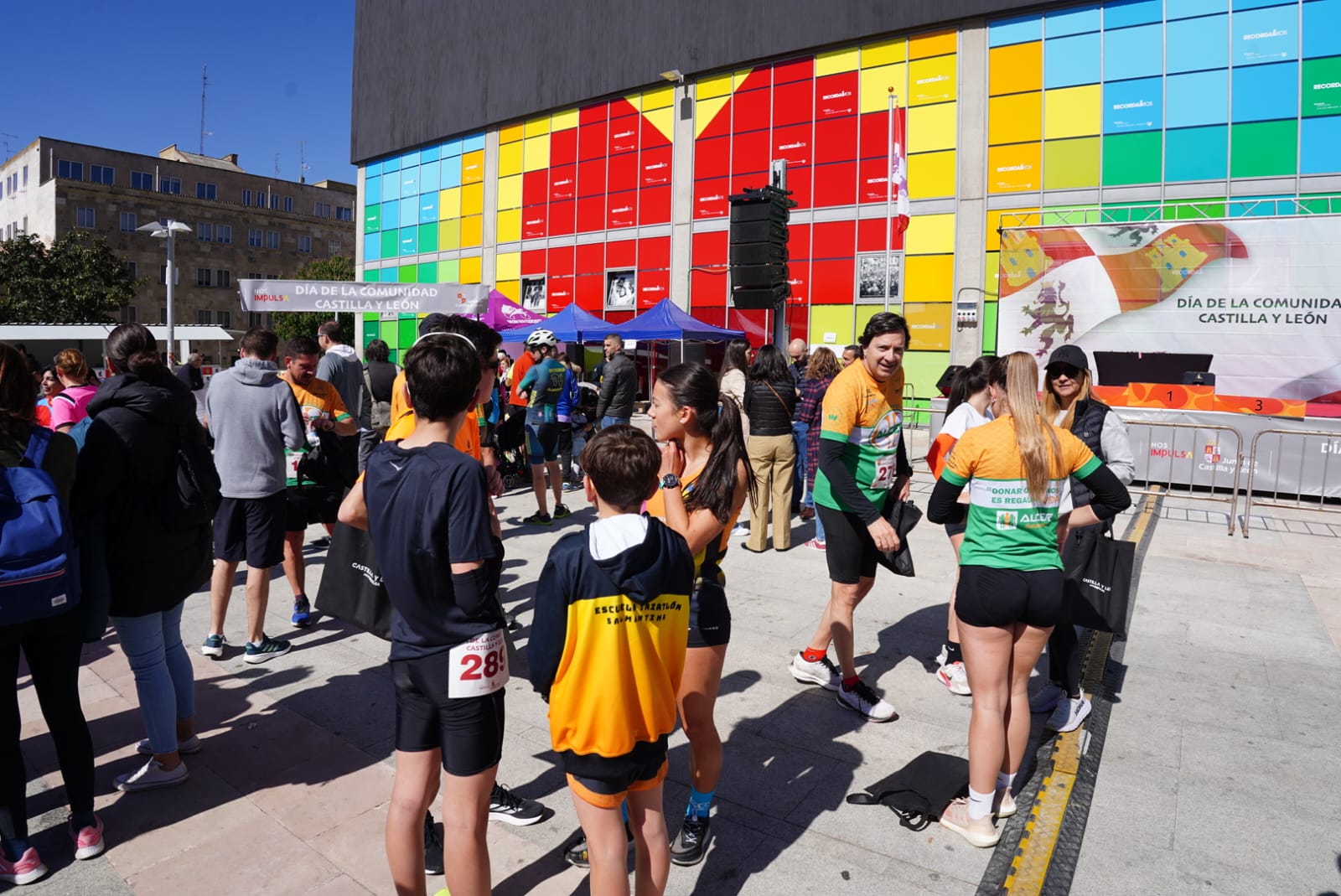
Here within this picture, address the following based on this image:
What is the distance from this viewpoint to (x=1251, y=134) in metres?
17.4

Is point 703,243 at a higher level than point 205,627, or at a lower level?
higher

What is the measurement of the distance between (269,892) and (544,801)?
3.53 feet

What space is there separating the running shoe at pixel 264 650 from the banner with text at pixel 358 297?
7342 mm

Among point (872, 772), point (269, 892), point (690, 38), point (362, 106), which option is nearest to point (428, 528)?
point (269, 892)

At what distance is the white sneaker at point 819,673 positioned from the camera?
15.9 feet

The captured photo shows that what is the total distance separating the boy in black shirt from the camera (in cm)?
241

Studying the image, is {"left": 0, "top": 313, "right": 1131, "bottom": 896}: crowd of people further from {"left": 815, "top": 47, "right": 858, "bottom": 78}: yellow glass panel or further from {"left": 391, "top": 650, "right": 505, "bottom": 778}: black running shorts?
{"left": 815, "top": 47, "right": 858, "bottom": 78}: yellow glass panel

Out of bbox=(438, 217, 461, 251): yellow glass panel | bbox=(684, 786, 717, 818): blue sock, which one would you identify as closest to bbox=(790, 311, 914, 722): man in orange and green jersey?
bbox=(684, 786, 717, 818): blue sock

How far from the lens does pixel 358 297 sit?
12641 mm

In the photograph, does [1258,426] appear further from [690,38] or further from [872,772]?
[690,38]

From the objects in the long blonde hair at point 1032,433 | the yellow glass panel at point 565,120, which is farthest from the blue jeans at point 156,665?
the yellow glass panel at point 565,120

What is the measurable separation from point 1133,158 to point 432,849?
66.9 ft

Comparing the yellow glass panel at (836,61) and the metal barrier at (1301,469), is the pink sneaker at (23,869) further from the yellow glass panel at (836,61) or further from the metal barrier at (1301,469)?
the yellow glass panel at (836,61)

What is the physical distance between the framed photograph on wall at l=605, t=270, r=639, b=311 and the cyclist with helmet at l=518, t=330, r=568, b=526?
17368 mm
